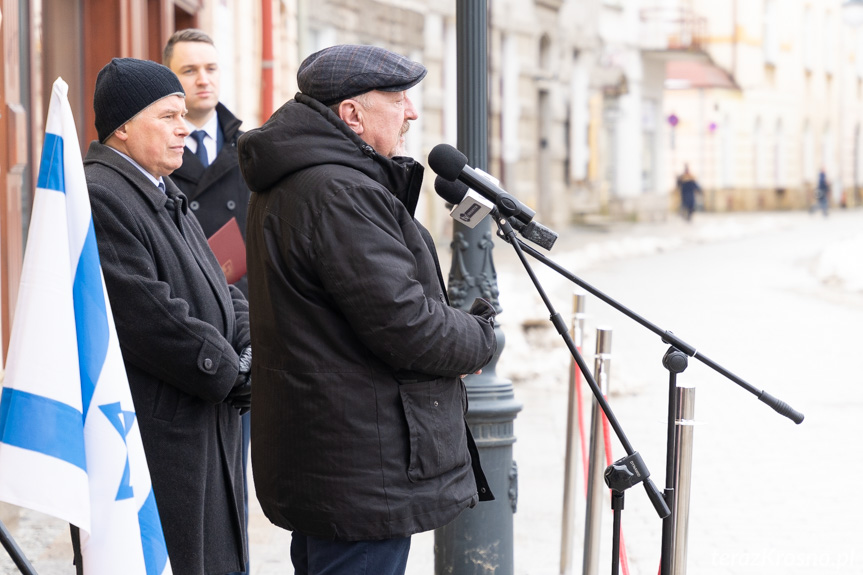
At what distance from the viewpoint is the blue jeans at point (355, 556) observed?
8.58 feet

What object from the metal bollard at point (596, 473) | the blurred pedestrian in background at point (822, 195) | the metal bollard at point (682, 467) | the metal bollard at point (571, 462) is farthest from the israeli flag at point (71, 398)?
the blurred pedestrian in background at point (822, 195)

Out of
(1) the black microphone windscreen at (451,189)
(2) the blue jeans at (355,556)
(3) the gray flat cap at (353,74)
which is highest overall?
(3) the gray flat cap at (353,74)

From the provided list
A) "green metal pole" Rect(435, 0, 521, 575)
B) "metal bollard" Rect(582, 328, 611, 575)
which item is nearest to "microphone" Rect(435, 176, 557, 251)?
"green metal pole" Rect(435, 0, 521, 575)

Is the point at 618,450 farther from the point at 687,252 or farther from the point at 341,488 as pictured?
A: the point at 687,252

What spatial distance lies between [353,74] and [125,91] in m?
0.74

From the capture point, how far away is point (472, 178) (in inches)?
110

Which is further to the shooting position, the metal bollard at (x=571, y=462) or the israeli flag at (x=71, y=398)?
the metal bollard at (x=571, y=462)

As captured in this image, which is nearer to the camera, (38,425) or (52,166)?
(38,425)

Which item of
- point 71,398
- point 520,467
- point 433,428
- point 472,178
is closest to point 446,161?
point 472,178

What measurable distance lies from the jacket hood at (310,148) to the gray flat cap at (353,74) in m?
0.04

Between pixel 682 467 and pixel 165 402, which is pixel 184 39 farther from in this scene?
pixel 682 467

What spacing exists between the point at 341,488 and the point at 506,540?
175cm

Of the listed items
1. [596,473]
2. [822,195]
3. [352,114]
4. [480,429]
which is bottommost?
[822,195]

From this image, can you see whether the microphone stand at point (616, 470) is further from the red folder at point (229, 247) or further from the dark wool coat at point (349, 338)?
the red folder at point (229, 247)
